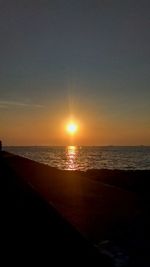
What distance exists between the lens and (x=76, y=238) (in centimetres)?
546

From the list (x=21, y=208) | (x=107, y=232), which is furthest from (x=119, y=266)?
(x=21, y=208)

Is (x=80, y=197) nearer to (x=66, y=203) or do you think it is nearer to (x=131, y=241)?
(x=66, y=203)

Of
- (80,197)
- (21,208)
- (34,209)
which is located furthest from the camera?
(80,197)

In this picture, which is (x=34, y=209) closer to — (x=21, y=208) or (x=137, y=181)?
(x=21, y=208)

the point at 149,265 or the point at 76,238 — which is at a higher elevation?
the point at 76,238

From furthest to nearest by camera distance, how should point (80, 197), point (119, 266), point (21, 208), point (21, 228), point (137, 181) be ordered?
point (137, 181) → point (80, 197) → point (21, 208) → point (21, 228) → point (119, 266)

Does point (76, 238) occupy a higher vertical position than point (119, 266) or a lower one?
higher

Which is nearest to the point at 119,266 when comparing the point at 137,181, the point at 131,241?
the point at 131,241

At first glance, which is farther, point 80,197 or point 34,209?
point 80,197

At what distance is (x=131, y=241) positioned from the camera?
268 inches

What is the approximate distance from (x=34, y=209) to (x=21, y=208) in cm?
85

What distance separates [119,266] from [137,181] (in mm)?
16192

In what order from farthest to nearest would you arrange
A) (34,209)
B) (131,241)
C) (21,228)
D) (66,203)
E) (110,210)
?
1. (66,203)
2. (110,210)
3. (34,209)
4. (21,228)
5. (131,241)

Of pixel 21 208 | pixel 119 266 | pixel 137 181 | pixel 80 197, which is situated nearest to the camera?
pixel 119 266
